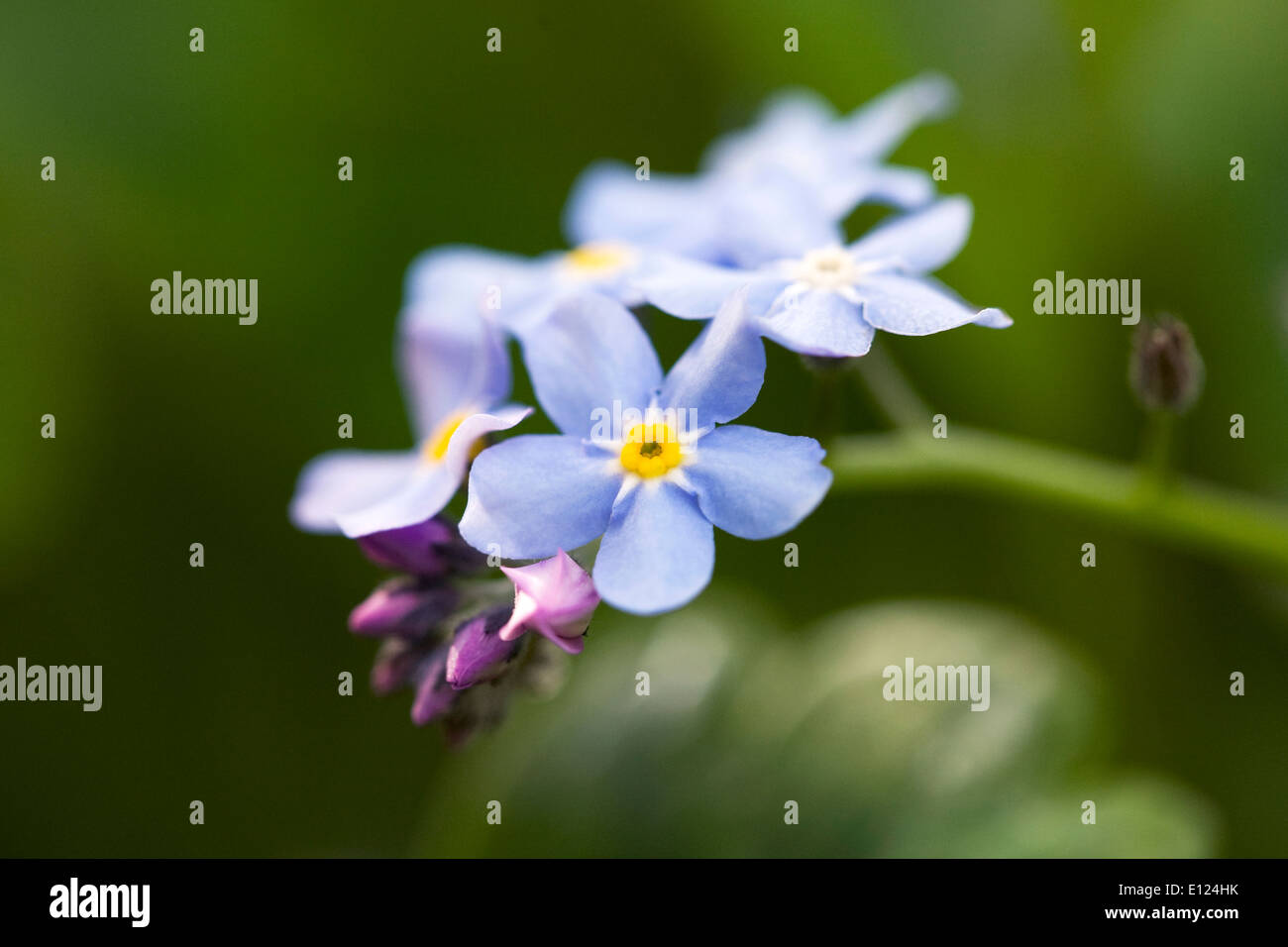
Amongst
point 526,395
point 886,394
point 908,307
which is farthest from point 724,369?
point 526,395

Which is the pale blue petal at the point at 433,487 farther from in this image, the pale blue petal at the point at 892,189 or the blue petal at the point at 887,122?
the blue petal at the point at 887,122

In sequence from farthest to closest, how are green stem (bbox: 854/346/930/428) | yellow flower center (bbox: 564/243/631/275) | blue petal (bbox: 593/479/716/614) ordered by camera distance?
green stem (bbox: 854/346/930/428) → yellow flower center (bbox: 564/243/631/275) → blue petal (bbox: 593/479/716/614)

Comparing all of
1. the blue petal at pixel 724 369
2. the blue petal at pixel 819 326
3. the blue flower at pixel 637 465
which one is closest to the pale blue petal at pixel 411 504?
the blue flower at pixel 637 465

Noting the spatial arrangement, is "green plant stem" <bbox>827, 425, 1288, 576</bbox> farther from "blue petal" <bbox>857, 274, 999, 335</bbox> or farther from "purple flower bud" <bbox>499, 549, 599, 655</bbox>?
"purple flower bud" <bbox>499, 549, 599, 655</bbox>

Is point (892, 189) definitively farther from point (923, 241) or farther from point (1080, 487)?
point (1080, 487)

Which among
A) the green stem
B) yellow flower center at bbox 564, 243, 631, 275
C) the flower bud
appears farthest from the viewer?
the green stem

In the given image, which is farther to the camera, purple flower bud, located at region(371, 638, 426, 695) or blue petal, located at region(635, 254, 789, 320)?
purple flower bud, located at region(371, 638, 426, 695)

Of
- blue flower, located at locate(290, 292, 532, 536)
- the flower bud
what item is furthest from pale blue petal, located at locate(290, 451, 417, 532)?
the flower bud
